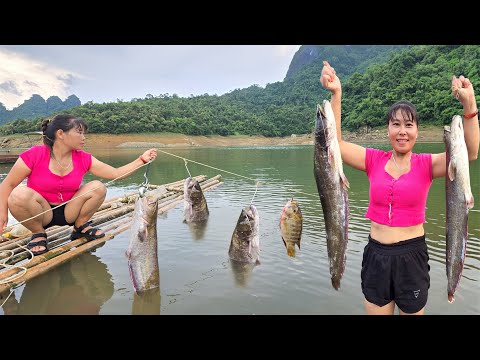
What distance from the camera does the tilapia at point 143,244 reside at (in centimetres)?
482

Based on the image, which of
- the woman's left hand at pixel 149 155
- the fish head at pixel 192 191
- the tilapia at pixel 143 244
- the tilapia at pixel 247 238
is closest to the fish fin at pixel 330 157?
the tilapia at pixel 143 244

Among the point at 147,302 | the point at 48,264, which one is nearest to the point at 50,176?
the point at 48,264

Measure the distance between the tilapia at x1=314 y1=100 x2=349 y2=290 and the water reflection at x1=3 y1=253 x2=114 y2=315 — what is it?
3326 millimetres

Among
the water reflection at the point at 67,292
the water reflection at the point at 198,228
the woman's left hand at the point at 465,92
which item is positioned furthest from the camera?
the water reflection at the point at 198,228

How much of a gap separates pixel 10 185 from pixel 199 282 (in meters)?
3.37

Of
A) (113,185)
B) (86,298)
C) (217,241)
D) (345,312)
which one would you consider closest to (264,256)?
(217,241)

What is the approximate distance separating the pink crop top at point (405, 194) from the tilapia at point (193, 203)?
638 centimetres

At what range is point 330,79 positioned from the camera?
3.38 metres

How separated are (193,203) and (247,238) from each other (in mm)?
3472

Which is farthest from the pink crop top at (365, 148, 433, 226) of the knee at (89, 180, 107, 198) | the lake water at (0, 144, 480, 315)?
the knee at (89, 180, 107, 198)

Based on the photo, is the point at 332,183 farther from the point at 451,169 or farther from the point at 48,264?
the point at 48,264

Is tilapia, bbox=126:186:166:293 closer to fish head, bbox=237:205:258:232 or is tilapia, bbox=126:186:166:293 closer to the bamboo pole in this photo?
the bamboo pole

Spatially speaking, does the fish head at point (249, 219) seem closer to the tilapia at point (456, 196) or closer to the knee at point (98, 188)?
the knee at point (98, 188)

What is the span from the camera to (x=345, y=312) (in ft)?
15.3
